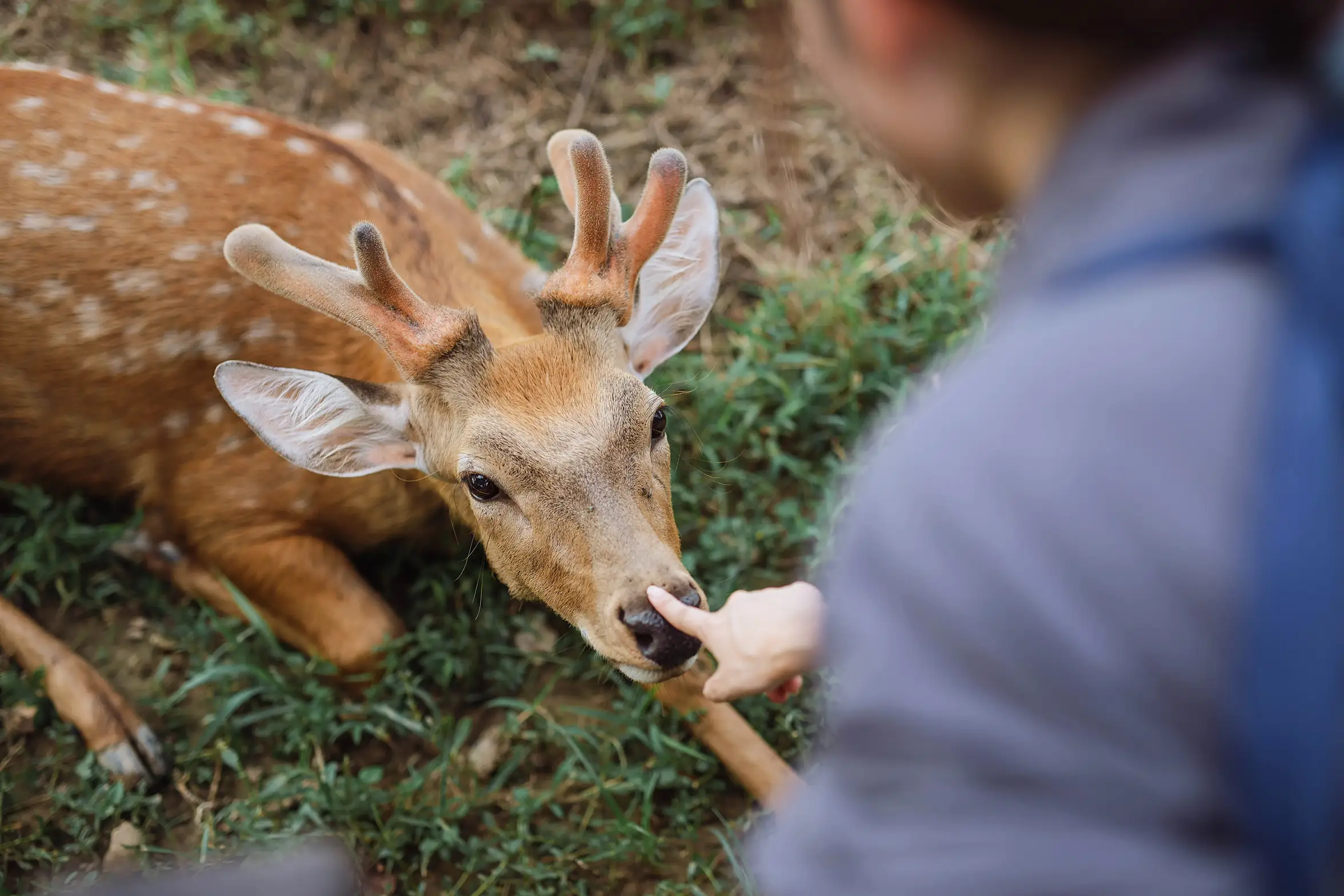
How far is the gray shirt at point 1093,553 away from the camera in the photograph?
101 centimetres

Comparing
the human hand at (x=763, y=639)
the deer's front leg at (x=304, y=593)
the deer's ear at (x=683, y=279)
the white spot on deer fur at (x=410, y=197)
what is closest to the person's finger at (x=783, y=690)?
the human hand at (x=763, y=639)

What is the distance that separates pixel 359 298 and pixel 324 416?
42cm

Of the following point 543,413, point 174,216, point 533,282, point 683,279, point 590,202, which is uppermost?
point 590,202

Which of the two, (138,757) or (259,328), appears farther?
(259,328)

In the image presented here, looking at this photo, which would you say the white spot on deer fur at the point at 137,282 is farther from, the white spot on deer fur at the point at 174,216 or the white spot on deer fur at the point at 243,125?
the white spot on deer fur at the point at 243,125

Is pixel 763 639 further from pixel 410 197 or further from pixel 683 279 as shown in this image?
pixel 410 197

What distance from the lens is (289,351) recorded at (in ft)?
11.7

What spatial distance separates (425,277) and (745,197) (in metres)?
1.61

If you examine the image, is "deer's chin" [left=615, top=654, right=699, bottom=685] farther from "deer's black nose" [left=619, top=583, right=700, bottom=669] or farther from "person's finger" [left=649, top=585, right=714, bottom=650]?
"person's finger" [left=649, top=585, right=714, bottom=650]

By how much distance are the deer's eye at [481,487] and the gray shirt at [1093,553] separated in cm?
183

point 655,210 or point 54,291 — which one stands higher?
point 655,210

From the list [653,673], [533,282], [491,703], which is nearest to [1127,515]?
[653,673]

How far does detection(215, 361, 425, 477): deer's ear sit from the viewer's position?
301 cm

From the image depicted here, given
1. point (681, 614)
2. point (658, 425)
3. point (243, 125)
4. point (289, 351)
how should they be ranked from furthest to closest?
1. point (243, 125)
2. point (289, 351)
3. point (658, 425)
4. point (681, 614)
